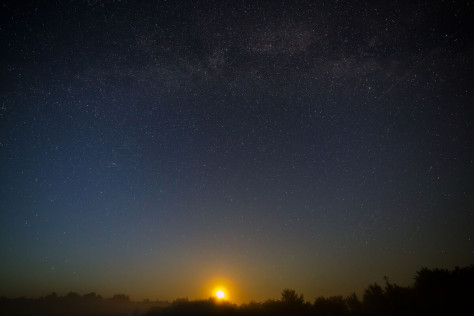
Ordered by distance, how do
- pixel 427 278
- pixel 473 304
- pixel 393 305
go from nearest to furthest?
pixel 473 304
pixel 393 305
pixel 427 278

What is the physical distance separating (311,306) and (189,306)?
20929mm

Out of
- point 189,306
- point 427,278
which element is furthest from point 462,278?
point 189,306

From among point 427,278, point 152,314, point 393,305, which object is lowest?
point 152,314

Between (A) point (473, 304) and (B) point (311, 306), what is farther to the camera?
(B) point (311, 306)

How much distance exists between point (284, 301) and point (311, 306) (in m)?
3.73

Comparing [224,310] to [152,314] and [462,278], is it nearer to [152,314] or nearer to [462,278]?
[152,314]

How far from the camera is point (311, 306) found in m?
33.2

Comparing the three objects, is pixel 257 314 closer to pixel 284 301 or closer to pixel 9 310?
pixel 284 301

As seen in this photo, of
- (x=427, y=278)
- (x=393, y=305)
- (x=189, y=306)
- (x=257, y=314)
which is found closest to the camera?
(x=393, y=305)

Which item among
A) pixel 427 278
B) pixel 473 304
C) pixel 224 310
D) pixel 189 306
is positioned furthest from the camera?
pixel 189 306

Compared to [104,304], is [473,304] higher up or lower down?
higher up

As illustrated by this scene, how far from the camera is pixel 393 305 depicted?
88.7 feet

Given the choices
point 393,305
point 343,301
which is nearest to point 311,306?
point 343,301

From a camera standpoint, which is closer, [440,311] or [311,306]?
[440,311]
